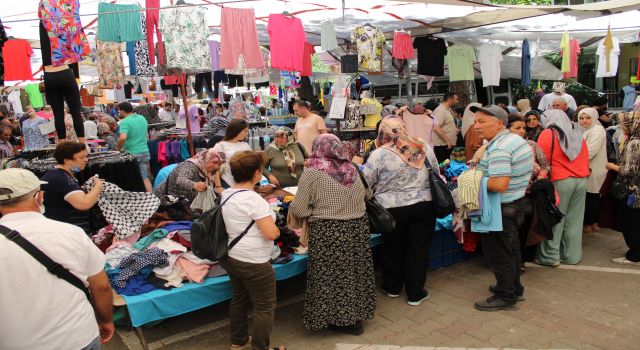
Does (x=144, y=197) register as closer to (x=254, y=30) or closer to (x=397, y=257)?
(x=397, y=257)

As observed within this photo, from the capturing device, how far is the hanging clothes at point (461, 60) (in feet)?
34.2

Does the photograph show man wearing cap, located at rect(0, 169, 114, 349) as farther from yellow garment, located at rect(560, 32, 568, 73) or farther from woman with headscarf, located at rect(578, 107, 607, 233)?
yellow garment, located at rect(560, 32, 568, 73)

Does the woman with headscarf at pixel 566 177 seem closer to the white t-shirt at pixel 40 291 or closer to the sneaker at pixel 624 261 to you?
the sneaker at pixel 624 261

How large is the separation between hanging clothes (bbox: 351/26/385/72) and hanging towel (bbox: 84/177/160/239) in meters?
5.47

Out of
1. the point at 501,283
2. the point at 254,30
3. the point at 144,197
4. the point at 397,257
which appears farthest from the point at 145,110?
the point at 501,283

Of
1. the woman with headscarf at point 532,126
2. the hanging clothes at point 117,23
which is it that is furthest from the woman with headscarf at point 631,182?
the hanging clothes at point 117,23

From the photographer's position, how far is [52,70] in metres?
5.46

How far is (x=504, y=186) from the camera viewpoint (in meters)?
4.04

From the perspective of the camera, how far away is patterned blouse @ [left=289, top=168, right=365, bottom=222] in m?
3.78

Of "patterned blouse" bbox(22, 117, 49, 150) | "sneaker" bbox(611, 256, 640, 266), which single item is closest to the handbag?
"sneaker" bbox(611, 256, 640, 266)

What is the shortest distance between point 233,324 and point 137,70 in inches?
224

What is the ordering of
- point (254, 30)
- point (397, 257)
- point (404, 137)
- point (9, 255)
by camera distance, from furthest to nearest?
1. point (254, 30)
2. point (397, 257)
3. point (404, 137)
4. point (9, 255)

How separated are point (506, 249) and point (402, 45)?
231 inches

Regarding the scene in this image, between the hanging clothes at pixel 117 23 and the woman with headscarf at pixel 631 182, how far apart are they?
5.60 meters
